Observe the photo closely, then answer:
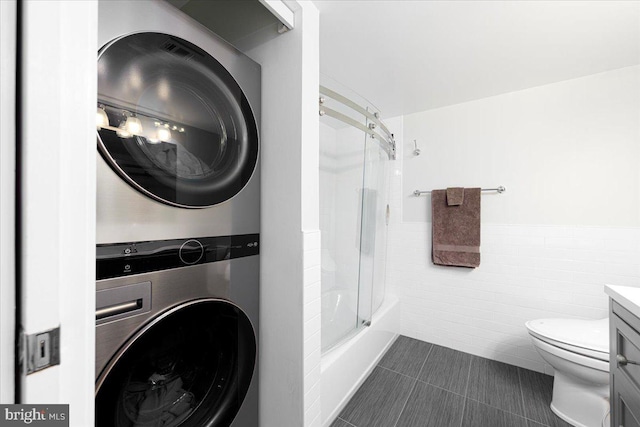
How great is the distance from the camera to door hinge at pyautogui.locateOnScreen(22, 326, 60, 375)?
406mm

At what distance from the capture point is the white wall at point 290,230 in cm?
104

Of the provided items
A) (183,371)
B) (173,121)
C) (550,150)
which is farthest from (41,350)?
(550,150)

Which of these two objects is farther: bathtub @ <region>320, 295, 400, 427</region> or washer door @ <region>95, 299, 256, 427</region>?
bathtub @ <region>320, 295, 400, 427</region>

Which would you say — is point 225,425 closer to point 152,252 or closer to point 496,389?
point 152,252

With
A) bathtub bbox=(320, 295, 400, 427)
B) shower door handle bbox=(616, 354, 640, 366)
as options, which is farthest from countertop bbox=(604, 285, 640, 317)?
bathtub bbox=(320, 295, 400, 427)

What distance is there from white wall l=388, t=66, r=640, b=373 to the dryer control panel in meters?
1.94

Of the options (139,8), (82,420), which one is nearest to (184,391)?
(82,420)

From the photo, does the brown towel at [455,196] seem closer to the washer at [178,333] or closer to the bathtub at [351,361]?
the bathtub at [351,361]

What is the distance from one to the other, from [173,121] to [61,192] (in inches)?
16.9

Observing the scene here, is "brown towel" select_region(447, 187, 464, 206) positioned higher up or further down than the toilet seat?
A: higher up

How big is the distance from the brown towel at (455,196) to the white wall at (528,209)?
0.33 feet

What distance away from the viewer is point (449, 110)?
2.25 metres

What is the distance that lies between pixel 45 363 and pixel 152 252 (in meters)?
0.34

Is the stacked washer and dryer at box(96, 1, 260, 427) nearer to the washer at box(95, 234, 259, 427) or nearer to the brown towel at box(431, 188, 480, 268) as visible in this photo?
the washer at box(95, 234, 259, 427)
